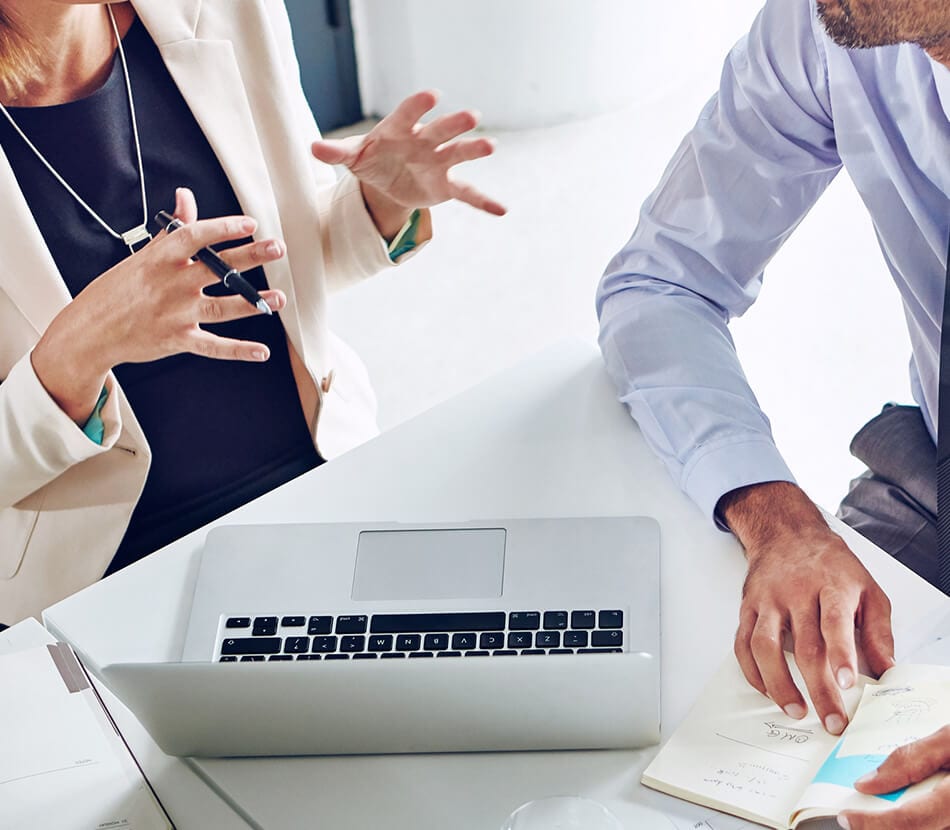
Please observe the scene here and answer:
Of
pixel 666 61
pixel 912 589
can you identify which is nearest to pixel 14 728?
pixel 912 589

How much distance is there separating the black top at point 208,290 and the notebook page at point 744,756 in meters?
0.73

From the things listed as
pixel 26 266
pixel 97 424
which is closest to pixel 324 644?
pixel 97 424

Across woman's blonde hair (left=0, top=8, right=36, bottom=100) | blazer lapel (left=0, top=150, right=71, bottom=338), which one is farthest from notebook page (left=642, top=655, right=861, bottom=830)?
woman's blonde hair (left=0, top=8, right=36, bottom=100)

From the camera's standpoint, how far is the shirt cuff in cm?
99

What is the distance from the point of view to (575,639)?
868 millimetres

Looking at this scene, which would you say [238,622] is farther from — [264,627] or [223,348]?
[223,348]

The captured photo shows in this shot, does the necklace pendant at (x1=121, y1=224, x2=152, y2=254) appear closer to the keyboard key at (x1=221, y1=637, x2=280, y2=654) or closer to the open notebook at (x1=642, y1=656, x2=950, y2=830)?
the keyboard key at (x1=221, y1=637, x2=280, y2=654)

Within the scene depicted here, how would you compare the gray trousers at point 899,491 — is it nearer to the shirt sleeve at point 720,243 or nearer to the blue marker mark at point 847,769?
the shirt sleeve at point 720,243

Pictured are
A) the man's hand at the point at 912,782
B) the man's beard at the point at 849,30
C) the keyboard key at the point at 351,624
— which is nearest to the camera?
the man's hand at the point at 912,782

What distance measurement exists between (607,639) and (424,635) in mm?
144

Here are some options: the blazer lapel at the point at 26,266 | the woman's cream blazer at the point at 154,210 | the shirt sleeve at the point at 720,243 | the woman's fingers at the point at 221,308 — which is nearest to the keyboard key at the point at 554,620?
the shirt sleeve at the point at 720,243

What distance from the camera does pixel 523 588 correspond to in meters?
0.92

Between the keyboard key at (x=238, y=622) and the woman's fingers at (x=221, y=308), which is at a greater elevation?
the woman's fingers at (x=221, y=308)

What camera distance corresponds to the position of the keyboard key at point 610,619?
2.89 feet
